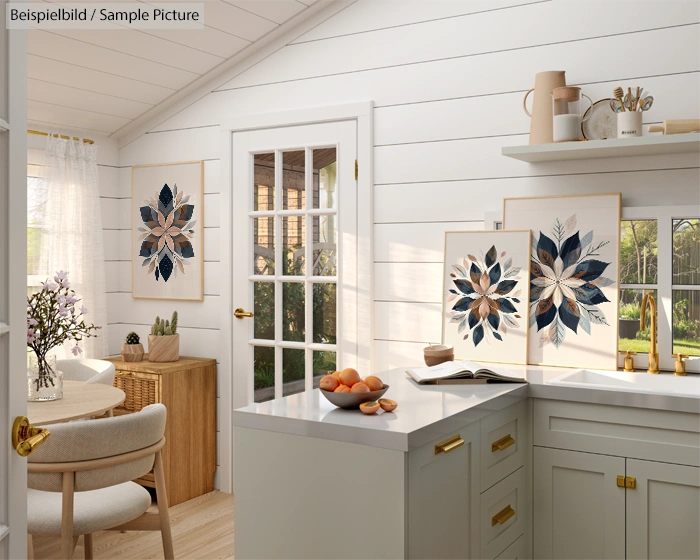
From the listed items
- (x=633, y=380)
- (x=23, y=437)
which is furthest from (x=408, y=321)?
(x=23, y=437)

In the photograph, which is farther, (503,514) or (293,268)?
(293,268)

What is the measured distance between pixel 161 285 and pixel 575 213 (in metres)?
2.44

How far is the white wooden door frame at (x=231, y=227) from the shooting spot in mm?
3539

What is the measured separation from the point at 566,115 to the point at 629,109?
0.77 feet

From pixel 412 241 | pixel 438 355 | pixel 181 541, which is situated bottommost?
pixel 181 541

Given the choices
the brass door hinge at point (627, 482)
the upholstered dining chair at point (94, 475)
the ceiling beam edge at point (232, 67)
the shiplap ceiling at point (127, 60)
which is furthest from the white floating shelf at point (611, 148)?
the upholstered dining chair at point (94, 475)

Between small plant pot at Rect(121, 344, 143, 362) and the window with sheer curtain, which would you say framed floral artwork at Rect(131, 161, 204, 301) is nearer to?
the window with sheer curtain

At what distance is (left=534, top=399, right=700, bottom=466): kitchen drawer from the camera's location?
2.32m

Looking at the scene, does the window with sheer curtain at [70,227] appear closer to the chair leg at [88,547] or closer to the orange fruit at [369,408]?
the chair leg at [88,547]

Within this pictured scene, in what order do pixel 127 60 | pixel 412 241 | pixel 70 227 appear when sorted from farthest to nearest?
pixel 70 227, pixel 127 60, pixel 412 241

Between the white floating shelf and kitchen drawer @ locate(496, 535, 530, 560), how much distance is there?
148 cm

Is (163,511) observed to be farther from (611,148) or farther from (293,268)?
(611,148)

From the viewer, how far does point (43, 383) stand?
293 cm

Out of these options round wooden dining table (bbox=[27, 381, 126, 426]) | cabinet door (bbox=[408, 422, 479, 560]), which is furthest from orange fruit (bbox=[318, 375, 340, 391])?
round wooden dining table (bbox=[27, 381, 126, 426])
